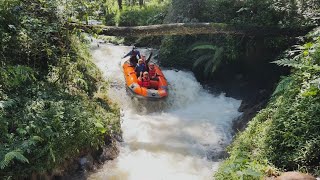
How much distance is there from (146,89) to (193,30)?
111 inches

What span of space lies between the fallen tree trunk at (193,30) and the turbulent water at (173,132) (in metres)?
2.75

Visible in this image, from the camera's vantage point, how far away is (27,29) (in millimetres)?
9078

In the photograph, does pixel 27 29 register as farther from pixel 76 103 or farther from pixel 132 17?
pixel 132 17

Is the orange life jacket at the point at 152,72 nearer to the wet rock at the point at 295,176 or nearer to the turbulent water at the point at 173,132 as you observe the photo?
the turbulent water at the point at 173,132

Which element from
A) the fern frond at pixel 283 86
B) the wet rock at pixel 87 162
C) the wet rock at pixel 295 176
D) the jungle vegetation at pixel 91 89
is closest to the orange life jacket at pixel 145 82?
the jungle vegetation at pixel 91 89

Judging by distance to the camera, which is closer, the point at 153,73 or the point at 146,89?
the point at 146,89

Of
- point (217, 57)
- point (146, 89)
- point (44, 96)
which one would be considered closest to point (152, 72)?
point (146, 89)

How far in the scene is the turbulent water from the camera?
8508mm

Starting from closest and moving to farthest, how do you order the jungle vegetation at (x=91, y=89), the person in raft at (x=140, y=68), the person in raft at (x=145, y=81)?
the jungle vegetation at (x=91, y=89) < the person in raft at (x=145, y=81) < the person in raft at (x=140, y=68)

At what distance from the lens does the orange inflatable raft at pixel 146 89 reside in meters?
12.6

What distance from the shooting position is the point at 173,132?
10867 millimetres

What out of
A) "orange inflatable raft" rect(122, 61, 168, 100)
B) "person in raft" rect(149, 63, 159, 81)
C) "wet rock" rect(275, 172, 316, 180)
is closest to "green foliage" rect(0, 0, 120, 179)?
"orange inflatable raft" rect(122, 61, 168, 100)

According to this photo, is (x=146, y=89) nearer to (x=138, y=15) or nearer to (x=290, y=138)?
(x=290, y=138)

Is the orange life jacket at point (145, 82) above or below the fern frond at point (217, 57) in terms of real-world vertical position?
below
